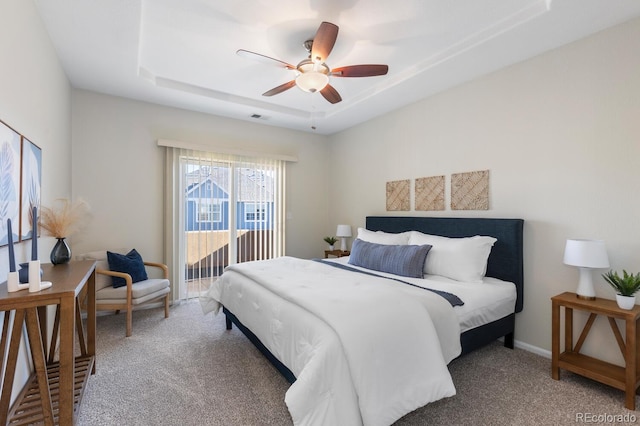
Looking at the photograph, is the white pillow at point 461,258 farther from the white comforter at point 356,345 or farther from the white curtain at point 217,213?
the white curtain at point 217,213

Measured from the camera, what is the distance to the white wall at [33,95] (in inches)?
65.1

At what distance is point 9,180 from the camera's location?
5.48 feet

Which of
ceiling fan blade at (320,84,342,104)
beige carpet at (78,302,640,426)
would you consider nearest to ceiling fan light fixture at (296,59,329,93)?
ceiling fan blade at (320,84,342,104)

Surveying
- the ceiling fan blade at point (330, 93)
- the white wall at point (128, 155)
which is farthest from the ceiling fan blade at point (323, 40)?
the white wall at point (128, 155)

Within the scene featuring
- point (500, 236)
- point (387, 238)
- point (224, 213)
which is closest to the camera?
point (500, 236)

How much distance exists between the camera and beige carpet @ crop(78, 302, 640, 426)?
1856 mm

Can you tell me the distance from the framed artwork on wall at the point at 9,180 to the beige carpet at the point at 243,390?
4.17 ft

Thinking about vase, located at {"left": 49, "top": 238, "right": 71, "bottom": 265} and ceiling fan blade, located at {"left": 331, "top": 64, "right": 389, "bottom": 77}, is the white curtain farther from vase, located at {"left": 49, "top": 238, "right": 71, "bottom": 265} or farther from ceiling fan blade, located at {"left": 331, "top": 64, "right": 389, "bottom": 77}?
ceiling fan blade, located at {"left": 331, "top": 64, "right": 389, "bottom": 77}

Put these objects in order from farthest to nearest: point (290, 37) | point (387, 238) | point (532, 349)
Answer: point (387, 238)
point (532, 349)
point (290, 37)

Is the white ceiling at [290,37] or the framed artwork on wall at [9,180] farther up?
the white ceiling at [290,37]

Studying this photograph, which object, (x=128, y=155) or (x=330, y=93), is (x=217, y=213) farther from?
(x=330, y=93)

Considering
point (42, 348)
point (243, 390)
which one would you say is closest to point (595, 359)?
point (243, 390)

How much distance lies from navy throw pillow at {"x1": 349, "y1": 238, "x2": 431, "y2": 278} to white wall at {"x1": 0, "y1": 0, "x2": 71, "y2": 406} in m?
2.84

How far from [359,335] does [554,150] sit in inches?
96.9
